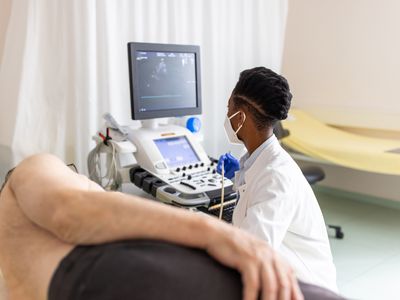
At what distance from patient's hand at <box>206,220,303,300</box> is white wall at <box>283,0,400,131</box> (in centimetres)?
322

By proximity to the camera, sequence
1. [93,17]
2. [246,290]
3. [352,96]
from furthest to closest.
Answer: [352,96], [93,17], [246,290]

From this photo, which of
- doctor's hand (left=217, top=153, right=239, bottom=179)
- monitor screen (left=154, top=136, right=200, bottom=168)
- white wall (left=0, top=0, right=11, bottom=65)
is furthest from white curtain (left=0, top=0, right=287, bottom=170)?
doctor's hand (left=217, top=153, right=239, bottom=179)

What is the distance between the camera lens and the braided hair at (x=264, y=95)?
4.97 feet

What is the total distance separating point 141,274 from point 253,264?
6.4 inches

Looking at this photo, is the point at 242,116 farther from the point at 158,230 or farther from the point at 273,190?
the point at 158,230

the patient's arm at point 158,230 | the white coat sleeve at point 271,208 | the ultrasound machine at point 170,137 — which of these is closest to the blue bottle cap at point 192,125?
the ultrasound machine at point 170,137

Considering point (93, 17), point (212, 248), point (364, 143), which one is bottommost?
point (364, 143)

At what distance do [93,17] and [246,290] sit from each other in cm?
196

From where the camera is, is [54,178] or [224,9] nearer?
[54,178]

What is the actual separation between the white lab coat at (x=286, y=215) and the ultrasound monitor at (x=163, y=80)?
2.32ft

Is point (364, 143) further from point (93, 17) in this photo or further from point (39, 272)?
point (39, 272)

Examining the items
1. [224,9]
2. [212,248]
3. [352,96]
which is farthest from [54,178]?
[352,96]

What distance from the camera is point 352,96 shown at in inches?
149

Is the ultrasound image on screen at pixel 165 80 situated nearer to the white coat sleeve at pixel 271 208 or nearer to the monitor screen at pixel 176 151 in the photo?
the monitor screen at pixel 176 151
